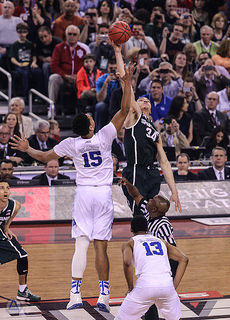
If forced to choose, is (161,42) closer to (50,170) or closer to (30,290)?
(50,170)

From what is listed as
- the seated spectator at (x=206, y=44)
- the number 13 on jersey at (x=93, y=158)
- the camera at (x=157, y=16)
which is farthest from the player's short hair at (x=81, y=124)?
the camera at (x=157, y=16)

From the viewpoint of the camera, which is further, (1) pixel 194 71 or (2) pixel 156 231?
(1) pixel 194 71

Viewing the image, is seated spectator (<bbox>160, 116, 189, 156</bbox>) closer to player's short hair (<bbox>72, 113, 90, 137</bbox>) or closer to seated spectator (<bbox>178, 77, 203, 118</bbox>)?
seated spectator (<bbox>178, 77, 203, 118</bbox>)

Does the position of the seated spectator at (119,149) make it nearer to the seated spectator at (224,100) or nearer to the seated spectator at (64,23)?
the seated spectator at (224,100)

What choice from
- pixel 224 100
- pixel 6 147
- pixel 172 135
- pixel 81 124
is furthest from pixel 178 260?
pixel 224 100

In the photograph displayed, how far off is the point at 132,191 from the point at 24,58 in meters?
8.20

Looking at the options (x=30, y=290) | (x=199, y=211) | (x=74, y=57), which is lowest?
(x=199, y=211)

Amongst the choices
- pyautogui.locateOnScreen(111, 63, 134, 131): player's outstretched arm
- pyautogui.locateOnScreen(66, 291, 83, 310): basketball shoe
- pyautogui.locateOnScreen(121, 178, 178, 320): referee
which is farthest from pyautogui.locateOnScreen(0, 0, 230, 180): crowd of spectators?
pyautogui.locateOnScreen(121, 178, 178, 320): referee

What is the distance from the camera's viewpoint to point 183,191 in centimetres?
1177

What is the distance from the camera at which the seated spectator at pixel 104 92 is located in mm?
13469

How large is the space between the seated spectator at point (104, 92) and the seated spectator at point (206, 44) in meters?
3.38

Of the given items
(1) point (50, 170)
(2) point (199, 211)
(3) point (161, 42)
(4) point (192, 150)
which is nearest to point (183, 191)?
(2) point (199, 211)

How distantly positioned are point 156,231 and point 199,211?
578 centimetres

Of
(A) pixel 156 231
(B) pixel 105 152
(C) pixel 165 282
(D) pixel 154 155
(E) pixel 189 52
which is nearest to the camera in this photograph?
(C) pixel 165 282
